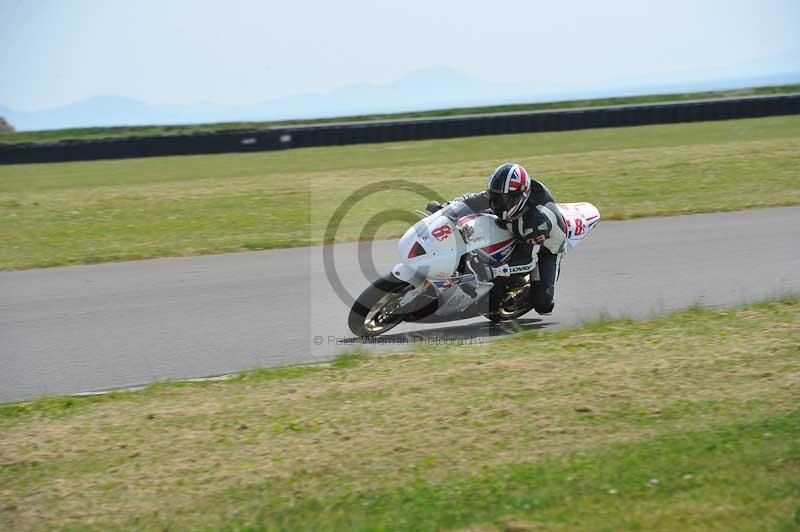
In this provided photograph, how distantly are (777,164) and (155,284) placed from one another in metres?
15.2

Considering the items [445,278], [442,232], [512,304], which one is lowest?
[512,304]

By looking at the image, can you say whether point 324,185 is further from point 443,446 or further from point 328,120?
point 328,120

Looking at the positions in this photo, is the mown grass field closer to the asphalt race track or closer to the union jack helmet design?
the asphalt race track

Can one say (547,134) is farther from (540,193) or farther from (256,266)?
(540,193)

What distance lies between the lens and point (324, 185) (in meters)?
20.2

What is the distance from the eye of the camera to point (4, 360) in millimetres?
8031

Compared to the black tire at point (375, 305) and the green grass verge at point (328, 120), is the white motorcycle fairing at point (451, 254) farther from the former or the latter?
the green grass verge at point (328, 120)

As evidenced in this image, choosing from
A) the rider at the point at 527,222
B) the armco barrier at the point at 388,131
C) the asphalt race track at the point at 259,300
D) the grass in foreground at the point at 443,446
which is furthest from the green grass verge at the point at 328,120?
the grass in foreground at the point at 443,446

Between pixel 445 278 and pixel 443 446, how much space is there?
277cm

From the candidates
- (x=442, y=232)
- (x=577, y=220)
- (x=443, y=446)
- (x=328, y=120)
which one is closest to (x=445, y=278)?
(x=442, y=232)

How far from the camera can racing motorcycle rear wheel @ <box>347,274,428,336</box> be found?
7.92 meters

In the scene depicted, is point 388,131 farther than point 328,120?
No

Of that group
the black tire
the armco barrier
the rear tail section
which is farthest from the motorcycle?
the armco barrier

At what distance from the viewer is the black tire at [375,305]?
26.0ft
